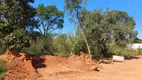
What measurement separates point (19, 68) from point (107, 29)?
13.6 metres

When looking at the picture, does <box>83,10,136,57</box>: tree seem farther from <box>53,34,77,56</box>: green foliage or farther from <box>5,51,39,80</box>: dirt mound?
<box>5,51,39,80</box>: dirt mound

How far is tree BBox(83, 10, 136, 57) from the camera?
87.7 feet

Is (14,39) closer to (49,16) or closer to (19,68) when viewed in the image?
(19,68)

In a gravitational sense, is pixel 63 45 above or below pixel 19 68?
above

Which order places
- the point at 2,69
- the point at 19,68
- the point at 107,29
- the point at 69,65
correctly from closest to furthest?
the point at 2,69 < the point at 19,68 < the point at 69,65 < the point at 107,29

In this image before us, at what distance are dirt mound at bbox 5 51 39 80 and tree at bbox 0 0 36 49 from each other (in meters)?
1.65

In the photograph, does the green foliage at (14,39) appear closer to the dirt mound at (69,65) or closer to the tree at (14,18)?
the tree at (14,18)

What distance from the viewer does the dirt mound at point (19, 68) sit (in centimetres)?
1441

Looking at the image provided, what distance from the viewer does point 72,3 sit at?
25188 mm

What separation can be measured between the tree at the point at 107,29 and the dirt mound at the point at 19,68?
12.4 meters

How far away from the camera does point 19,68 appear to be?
15219 mm

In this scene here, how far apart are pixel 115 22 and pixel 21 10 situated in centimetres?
1113

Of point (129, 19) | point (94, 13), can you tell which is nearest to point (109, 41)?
point (94, 13)

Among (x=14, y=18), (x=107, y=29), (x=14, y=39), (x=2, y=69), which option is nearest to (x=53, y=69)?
(x=14, y=39)
